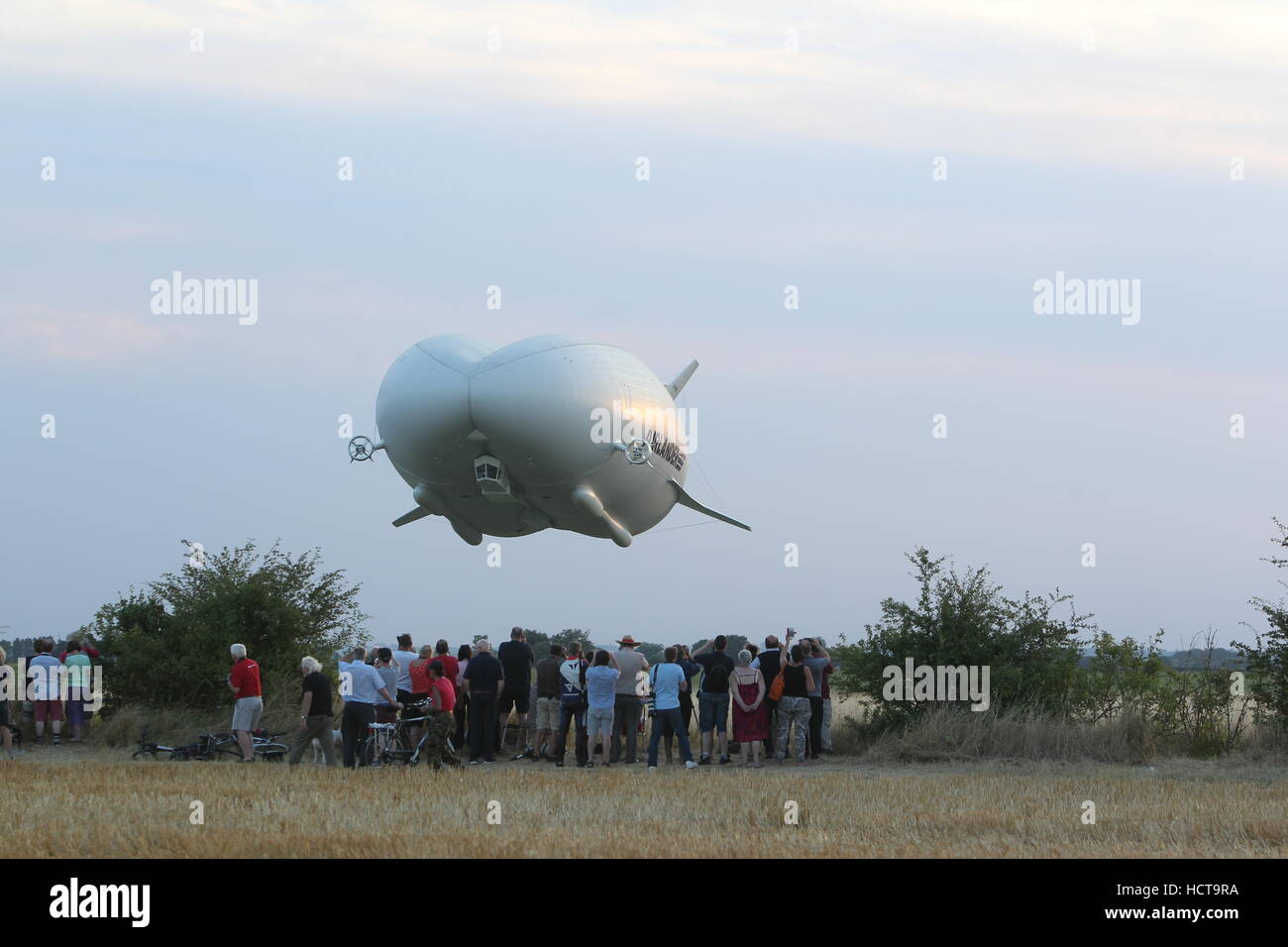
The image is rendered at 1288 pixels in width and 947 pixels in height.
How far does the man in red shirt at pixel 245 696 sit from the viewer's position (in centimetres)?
2245

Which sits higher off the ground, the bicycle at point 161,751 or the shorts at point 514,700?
the shorts at point 514,700

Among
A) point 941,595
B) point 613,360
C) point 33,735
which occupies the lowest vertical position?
point 33,735

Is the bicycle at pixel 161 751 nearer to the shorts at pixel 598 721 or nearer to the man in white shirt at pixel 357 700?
the man in white shirt at pixel 357 700

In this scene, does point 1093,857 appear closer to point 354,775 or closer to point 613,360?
point 354,775

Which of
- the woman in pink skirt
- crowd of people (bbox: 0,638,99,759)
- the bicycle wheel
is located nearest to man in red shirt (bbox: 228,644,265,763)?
the bicycle wheel

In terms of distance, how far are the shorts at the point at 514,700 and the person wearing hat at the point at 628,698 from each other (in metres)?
1.56

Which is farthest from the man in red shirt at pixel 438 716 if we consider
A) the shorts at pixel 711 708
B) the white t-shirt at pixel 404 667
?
the shorts at pixel 711 708

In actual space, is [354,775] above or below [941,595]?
below

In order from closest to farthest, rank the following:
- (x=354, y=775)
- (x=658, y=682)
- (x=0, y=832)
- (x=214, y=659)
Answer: (x=0, y=832)
(x=354, y=775)
(x=658, y=682)
(x=214, y=659)

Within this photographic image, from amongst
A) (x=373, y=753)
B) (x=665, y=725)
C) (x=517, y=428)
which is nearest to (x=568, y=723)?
(x=665, y=725)

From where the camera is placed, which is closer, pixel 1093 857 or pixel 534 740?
pixel 1093 857
